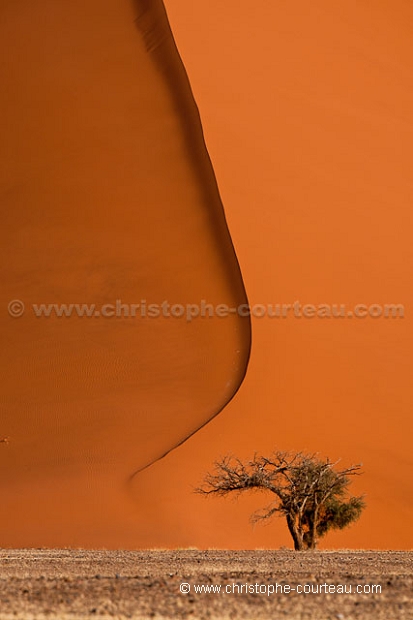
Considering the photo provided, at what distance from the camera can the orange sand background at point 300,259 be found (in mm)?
14711

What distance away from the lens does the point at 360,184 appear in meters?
18.9

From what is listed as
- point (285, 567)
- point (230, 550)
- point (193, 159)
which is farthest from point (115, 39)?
point (285, 567)

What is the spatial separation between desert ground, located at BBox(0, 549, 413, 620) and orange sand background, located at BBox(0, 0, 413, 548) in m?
4.20

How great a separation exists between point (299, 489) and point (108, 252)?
5.25 m

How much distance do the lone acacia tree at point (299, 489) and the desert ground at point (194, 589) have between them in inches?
150

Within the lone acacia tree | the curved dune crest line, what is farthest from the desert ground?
the curved dune crest line

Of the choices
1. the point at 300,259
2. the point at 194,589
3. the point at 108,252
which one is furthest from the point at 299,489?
the point at 194,589

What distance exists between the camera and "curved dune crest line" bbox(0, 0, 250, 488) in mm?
16125

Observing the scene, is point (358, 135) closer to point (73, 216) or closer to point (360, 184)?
point (360, 184)

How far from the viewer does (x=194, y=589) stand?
6.82 metres

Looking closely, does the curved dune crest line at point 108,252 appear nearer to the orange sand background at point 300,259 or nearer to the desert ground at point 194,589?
the orange sand background at point 300,259

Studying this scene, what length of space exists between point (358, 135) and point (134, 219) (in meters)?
4.33

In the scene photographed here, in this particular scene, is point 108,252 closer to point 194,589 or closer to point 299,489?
point 299,489

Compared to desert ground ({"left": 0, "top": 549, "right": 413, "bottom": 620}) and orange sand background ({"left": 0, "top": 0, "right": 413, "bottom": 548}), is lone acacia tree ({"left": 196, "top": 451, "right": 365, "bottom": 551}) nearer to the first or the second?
orange sand background ({"left": 0, "top": 0, "right": 413, "bottom": 548})
